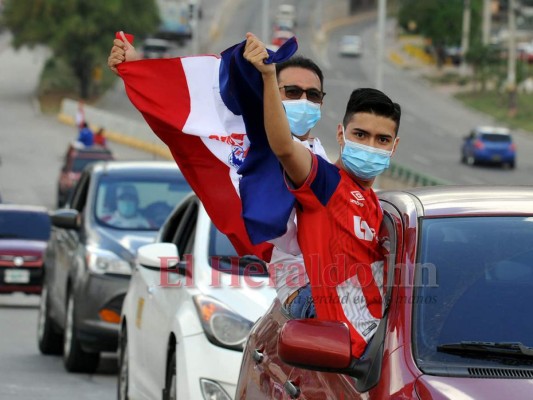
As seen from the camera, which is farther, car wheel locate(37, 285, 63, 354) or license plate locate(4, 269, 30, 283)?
license plate locate(4, 269, 30, 283)

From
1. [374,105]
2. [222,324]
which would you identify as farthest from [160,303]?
[374,105]

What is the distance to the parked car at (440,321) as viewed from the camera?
4.57 meters

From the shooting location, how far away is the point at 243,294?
8430mm

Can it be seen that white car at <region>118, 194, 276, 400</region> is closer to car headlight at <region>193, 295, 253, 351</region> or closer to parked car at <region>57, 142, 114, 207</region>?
car headlight at <region>193, 295, 253, 351</region>

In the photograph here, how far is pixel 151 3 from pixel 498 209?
78287mm

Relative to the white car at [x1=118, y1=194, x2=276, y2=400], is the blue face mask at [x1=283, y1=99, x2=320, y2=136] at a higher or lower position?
higher

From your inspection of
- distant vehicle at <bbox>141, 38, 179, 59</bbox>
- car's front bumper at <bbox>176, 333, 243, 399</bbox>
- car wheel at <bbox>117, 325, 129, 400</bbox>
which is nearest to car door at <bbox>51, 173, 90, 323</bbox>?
car wheel at <bbox>117, 325, 129, 400</bbox>

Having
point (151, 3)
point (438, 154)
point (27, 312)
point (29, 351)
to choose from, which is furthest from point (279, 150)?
point (151, 3)

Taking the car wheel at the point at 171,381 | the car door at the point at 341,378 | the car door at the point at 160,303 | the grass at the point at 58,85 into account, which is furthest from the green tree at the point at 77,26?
the car door at the point at 341,378

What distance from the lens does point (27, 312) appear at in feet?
63.2

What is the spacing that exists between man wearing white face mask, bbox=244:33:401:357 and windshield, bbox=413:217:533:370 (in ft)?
0.91

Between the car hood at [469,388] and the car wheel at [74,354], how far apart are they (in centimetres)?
806

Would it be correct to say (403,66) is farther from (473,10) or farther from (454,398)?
(454,398)

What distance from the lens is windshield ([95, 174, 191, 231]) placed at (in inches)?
521
